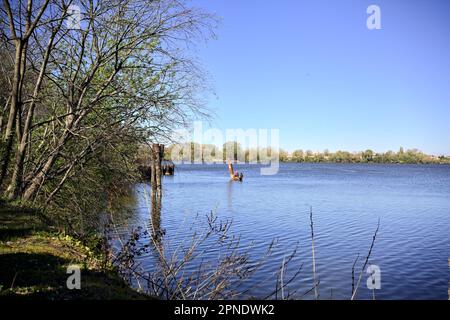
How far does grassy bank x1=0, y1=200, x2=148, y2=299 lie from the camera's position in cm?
551

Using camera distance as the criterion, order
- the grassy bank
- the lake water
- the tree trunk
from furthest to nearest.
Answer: the lake water < the tree trunk < the grassy bank

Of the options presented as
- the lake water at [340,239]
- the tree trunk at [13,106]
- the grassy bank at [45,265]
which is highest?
the tree trunk at [13,106]

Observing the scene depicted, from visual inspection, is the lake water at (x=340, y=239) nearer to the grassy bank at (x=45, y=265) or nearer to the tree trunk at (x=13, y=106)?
the grassy bank at (x=45, y=265)

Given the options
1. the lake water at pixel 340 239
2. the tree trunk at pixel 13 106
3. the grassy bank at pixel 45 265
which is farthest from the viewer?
the lake water at pixel 340 239

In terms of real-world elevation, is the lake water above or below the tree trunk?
below

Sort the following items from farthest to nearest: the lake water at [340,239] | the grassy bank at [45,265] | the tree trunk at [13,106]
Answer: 1. the lake water at [340,239]
2. the tree trunk at [13,106]
3. the grassy bank at [45,265]

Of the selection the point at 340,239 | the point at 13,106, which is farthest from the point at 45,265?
the point at 340,239

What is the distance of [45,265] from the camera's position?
21.5ft

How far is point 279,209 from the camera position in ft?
97.7

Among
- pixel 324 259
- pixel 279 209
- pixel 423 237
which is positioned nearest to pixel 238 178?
pixel 279 209

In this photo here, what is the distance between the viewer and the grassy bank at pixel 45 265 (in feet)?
18.1

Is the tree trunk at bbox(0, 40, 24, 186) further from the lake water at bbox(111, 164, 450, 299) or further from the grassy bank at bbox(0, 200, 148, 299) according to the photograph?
the lake water at bbox(111, 164, 450, 299)

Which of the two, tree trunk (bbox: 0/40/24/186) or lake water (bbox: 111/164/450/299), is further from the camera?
lake water (bbox: 111/164/450/299)
